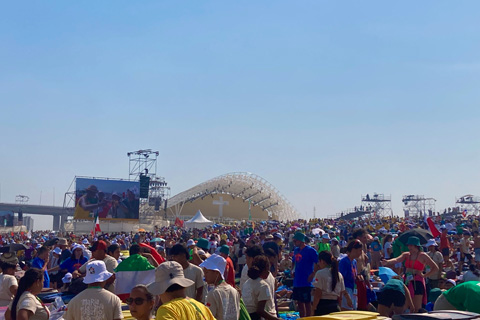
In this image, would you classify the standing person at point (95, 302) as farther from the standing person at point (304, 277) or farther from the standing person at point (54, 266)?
the standing person at point (54, 266)

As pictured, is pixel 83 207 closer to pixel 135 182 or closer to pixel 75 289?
pixel 135 182

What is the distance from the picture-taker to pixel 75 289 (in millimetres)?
7016

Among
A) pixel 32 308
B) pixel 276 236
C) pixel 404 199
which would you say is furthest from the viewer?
pixel 404 199

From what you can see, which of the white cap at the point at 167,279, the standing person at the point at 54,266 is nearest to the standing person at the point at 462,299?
the white cap at the point at 167,279

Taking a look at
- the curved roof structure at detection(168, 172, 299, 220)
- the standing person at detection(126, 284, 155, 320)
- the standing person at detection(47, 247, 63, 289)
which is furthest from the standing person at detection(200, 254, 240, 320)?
the curved roof structure at detection(168, 172, 299, 220)

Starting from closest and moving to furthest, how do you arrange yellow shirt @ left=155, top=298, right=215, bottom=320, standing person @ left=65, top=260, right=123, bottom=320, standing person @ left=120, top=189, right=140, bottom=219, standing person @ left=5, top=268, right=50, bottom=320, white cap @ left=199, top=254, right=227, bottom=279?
1. yellow shirt @ left=155, top=298, right=215, bottom=320
2. standing person @ left=65, top=260, right=123, bottom=320
3. standing person @ left=5, top=268, right=50, bottom=320
4. white cap @ left=199, top=254, right=227, bottom=279
5. standing person @ left=120, top=189, right=140, bottom=219

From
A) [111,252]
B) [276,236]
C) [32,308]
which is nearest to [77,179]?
[276,236]

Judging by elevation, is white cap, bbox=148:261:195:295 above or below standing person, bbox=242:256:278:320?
above

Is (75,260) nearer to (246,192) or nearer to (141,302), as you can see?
(141,302)

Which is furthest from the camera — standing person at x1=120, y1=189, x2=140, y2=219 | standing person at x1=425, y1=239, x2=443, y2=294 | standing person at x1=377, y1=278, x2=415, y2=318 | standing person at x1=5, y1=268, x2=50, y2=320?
standing person at x1=120, y1=189, x2=140, y2=219

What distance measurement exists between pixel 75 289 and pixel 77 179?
43.9 metres

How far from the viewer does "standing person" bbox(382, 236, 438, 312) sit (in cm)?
820

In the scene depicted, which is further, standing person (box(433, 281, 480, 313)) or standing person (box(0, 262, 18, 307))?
standing person (box(0, 262, 18, 307))

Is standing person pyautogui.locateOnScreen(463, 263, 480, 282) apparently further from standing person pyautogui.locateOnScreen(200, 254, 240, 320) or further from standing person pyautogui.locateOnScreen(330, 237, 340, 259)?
standing person pyautogui.locateOnScreen(200, 254, 240, 320)
